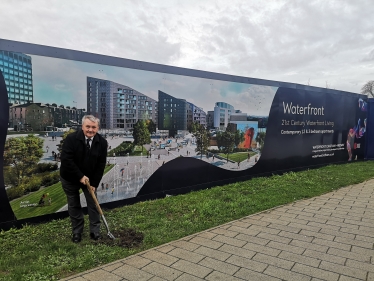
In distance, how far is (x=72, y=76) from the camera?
4668 mm

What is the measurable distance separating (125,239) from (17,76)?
263 cm

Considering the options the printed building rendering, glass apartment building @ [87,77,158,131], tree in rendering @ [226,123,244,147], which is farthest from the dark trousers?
tree in rendering @ [226,123,244,147]

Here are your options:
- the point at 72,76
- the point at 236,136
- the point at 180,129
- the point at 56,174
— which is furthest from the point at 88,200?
the point at 236,136

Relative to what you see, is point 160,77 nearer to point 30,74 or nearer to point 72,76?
point 72,76

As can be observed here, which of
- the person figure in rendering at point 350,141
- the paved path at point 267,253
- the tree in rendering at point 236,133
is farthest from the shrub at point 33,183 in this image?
the person figure in rendering at point 350,141

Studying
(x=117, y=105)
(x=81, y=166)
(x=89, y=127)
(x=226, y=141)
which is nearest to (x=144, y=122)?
(x=117, y=105)

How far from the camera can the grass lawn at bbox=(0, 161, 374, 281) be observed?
10.8ft

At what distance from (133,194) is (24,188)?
6.21ft

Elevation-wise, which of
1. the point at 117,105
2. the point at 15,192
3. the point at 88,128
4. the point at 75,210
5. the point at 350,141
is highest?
the point at 117,105

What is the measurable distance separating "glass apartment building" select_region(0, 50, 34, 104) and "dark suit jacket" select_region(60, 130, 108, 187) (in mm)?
998

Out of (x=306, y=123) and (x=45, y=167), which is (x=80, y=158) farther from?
(x=306, y=123)

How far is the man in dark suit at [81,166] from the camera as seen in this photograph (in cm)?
386

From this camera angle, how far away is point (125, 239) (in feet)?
13.0

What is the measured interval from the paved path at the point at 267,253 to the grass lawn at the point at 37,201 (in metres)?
1.81
